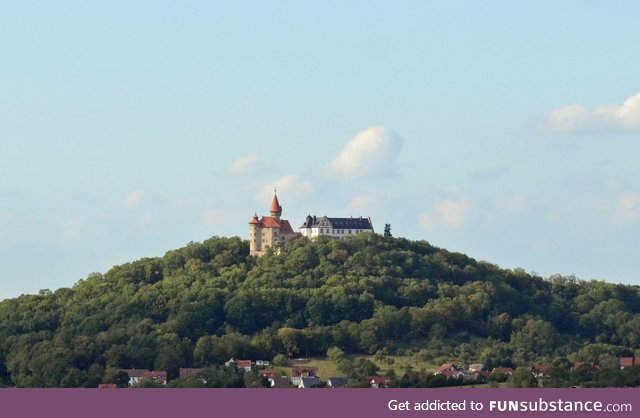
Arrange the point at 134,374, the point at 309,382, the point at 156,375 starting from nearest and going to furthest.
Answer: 1. the point at 309,382
2. the point at 156,375
3. the point at 134,374

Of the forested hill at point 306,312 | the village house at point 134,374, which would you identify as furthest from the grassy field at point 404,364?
the village house at point 134,374

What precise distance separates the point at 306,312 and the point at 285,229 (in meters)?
14.7

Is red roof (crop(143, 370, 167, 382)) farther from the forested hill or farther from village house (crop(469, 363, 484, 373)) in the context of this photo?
village house (crop(469, 363, 484, 373))

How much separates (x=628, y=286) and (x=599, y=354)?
35499 millimetres

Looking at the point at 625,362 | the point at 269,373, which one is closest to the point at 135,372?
the point at 269,373

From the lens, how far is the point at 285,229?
174 metres

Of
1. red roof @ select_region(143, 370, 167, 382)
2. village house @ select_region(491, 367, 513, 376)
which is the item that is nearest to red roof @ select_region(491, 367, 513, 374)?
village house @ select_region(491, 367, 513, 376)

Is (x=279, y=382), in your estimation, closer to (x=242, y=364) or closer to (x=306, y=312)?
(x=242, y=364)

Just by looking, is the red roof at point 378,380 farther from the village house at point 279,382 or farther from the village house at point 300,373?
the village house at point 279,382

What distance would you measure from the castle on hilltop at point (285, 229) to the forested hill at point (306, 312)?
1529 millimetres

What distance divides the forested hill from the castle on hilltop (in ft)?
5.02

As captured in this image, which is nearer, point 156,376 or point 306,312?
point 156,376

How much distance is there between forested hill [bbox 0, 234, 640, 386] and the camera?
→ 146 metres
